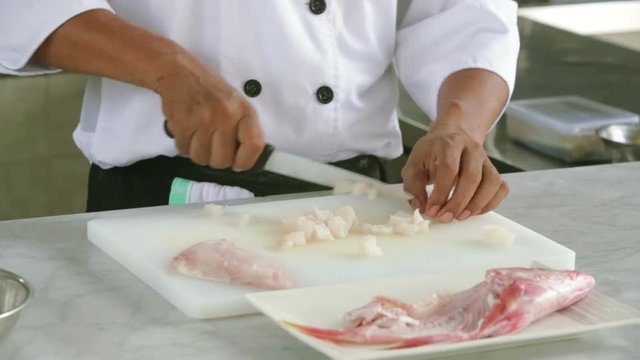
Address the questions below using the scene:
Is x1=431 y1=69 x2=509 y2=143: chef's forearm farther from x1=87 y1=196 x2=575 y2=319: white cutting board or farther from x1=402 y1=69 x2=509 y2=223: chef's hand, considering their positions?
x1=87 y1=196 x2=575 y2=319: white cutting board

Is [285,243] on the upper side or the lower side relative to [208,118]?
lower

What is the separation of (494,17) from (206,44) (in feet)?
1.35

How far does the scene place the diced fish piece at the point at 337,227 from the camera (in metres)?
1.42

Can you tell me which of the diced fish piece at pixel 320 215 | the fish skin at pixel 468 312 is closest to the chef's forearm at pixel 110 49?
the diced fish piece at pixel 320 215

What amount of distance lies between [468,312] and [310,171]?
1.41 ft

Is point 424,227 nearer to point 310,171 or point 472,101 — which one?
point 310,171

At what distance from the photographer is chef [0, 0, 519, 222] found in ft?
4.90

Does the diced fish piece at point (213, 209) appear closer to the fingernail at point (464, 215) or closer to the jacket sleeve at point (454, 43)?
the fingernail at point (464, 215)

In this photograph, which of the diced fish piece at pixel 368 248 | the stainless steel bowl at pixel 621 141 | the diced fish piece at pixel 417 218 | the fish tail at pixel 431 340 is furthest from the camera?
the stainless steel bowl at pixel 621 141

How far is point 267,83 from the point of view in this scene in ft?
5.50

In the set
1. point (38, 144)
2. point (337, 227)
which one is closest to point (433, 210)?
point (337, 227)

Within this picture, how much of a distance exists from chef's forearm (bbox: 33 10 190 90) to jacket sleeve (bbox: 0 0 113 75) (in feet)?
0.04

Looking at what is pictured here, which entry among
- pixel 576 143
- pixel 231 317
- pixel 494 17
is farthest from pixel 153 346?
pixel 576 143

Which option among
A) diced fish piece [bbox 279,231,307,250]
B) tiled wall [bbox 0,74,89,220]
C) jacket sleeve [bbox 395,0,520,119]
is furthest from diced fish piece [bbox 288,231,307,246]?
tiled wall [bbox 0,74,89,220]
